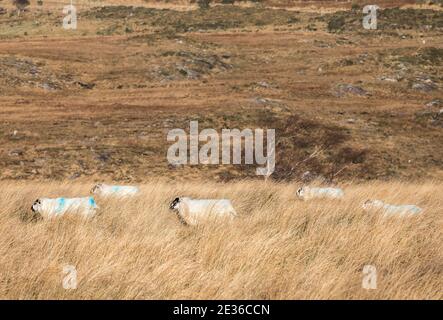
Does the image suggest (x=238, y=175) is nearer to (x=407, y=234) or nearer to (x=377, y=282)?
(x=407, y=234)

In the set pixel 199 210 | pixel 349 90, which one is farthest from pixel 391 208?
pixel 349 90

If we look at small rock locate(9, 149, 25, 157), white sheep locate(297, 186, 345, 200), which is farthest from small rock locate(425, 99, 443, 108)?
white sheep locate(297, 186, 345, 200)

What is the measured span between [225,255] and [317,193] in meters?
4.56

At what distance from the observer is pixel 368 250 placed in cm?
590

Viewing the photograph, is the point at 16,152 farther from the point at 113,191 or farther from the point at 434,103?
the point at 434,103

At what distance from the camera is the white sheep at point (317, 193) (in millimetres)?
9633

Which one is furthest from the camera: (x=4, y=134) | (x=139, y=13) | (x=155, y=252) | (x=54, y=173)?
(x=139, y=13)

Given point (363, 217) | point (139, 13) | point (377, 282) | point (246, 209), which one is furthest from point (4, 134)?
point (139, 13)

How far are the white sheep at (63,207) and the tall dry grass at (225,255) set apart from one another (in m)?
0.20

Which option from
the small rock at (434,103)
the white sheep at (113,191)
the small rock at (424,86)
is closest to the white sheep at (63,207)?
the white sheep at (113,191)

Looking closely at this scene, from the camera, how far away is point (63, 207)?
287 inches

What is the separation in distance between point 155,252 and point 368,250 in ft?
7.00

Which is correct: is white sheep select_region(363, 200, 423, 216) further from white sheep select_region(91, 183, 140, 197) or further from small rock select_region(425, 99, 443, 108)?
small rock select_region(425, 99, 443, 108)

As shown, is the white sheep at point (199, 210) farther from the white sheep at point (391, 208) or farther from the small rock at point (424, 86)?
the small rock at point (424, 86)
